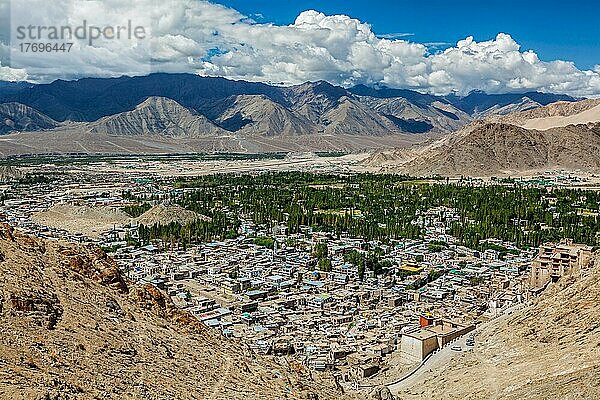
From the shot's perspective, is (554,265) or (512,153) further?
(512,153)

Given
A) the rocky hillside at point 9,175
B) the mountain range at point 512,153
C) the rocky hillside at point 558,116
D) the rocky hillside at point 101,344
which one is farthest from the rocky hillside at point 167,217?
the rocky hillside at point 558,116

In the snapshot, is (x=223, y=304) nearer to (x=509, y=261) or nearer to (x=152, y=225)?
(x=509, y=261)

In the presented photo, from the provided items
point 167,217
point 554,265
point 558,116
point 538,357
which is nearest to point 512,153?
point 558,116

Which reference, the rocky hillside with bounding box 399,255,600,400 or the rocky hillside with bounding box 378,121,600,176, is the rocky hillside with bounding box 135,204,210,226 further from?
the rocky hillside with bounding box 378,121,600,176

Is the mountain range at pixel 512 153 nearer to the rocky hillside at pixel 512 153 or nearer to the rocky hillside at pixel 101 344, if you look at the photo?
the rocky hillside at pixel 512 153

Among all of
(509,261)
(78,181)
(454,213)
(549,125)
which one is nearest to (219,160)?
(78,181)

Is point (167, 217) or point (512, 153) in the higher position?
point (512, 153)

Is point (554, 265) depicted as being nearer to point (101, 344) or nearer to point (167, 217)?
point (101, 344)
